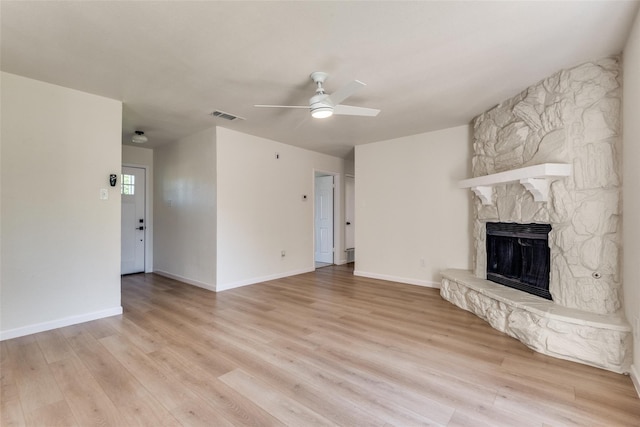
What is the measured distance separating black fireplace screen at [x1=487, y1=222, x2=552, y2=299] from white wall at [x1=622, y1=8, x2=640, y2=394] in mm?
614

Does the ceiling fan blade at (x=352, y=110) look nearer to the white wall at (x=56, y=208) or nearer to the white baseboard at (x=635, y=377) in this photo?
the white wall at (x=56, y=208)

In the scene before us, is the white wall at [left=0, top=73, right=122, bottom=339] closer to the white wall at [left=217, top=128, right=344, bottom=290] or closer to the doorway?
the white wall at [left=217, top=128, right=344, bottom=290]

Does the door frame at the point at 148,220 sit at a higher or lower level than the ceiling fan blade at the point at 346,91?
lower

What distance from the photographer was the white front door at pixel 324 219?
6.61 m

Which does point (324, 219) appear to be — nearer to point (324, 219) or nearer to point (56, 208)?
point (324, 219)

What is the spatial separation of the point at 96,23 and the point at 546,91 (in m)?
3.67

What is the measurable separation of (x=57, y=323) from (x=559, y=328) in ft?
14.7

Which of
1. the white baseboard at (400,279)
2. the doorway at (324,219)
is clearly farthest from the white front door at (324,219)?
the white baseboard at (400,279)

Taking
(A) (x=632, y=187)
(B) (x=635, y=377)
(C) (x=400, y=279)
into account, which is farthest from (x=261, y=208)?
(B) (x=635, y=377)

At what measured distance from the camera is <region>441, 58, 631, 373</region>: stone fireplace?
230 centimetres

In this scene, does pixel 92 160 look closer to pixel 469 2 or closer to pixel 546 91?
pixel 469 2

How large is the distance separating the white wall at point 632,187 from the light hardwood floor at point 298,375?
19.1 inches

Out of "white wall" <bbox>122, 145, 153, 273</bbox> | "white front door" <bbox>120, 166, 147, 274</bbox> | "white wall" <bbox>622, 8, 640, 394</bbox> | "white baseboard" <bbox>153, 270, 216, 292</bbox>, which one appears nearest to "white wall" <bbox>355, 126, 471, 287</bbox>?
"white wall" <bbox>622, 8, 640, 394</bbox>

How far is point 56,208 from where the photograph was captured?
2.95 meters
